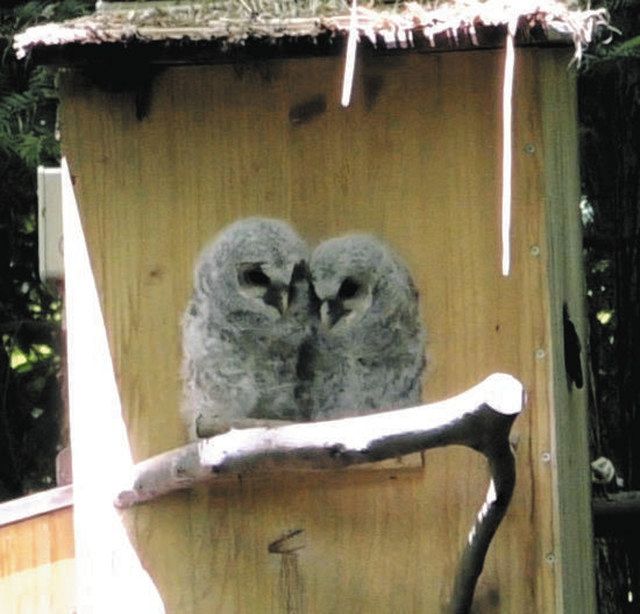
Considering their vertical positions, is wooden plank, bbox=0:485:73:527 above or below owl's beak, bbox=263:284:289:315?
Result: below

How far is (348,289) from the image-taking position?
2.99m

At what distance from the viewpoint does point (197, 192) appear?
310 centimetres

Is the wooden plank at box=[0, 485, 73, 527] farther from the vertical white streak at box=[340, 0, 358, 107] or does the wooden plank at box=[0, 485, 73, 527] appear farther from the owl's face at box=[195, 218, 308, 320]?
the vertical white streak at box=[340, 0, 358, 107]

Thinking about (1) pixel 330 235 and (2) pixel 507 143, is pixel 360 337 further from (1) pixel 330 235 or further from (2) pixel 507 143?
(2) pixel 507 143

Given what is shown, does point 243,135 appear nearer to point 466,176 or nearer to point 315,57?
point 315,57

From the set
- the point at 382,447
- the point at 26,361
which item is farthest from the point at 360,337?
the point at 26,361

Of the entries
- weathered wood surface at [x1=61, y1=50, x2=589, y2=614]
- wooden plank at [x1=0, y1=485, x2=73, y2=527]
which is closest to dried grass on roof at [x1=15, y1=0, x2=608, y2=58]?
weathered wood surface at [x1=61, y1=50, x2=589, y2=614]

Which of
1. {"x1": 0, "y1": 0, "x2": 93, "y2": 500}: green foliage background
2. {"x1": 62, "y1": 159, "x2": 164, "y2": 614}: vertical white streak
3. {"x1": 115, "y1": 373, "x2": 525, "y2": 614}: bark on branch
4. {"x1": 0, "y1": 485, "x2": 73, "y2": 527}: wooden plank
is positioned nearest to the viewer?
{"x1": 115, "y1": 373, "x2": 525, "y2": 614}: bark on branch

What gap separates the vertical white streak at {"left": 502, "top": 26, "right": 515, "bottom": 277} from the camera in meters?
2.77

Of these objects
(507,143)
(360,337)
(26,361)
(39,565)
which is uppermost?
(26,361)

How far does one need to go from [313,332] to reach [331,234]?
0.63ft

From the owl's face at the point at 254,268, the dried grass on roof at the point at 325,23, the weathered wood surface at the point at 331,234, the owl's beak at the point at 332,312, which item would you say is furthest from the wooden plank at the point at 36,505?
the dried grass on roof at the point at 325,23

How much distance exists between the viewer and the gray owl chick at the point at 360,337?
2.98 meters

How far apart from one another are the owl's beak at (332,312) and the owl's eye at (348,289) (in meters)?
0.01
